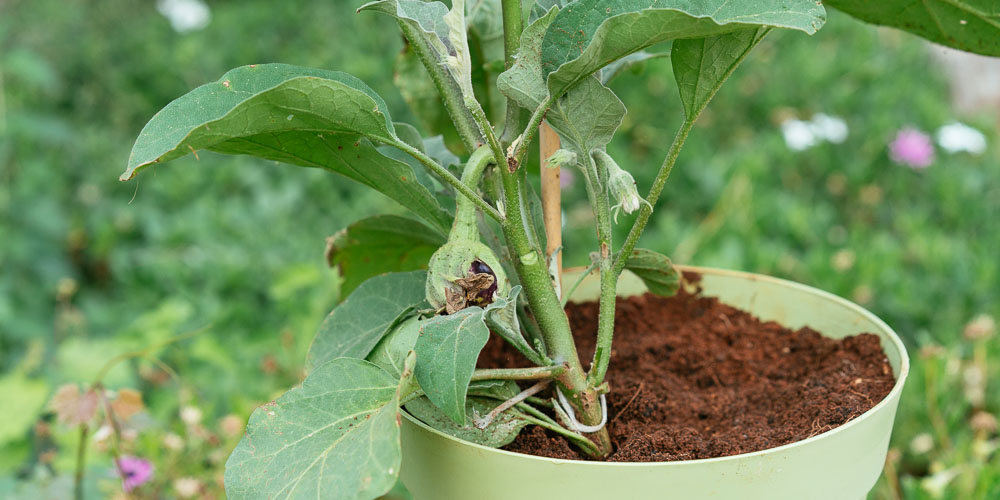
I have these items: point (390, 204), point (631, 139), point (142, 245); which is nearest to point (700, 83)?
point (390, 204)

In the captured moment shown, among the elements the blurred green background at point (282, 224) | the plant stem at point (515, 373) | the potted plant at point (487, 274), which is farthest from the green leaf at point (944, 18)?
the blurred green background at point (282, 224)

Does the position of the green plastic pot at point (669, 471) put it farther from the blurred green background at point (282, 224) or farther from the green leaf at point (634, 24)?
the blurred green background at point (282, 224)

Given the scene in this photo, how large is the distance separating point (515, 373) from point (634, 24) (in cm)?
26

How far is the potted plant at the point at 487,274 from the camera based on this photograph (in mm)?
544

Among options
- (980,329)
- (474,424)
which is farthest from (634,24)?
(980,329)

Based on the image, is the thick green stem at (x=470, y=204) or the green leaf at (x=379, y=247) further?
the green leaf at (x=379, y=247)

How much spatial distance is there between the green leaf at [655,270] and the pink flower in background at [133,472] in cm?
70

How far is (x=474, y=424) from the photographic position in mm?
623

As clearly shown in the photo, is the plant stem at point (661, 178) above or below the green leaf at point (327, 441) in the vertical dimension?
above

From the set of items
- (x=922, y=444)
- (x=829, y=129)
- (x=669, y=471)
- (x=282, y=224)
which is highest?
(x=669, y=471)

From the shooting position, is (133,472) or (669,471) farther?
(133,472)

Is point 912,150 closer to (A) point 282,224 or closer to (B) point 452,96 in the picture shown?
(A) point 282,224

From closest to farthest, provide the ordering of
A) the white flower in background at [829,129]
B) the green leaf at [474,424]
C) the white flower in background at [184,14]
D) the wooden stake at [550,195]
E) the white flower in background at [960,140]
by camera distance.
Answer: the green leaf at [474,424] < the wooden stake at [550,195] < the white flower in background at [960,140] < the white flower in background at [829,129] < the white flower in background at [184,14]

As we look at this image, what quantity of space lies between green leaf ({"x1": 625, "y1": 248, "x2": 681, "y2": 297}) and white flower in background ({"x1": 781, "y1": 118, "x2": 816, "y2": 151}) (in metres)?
1.46
